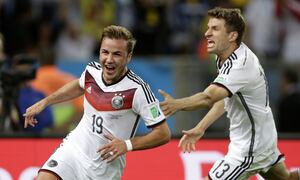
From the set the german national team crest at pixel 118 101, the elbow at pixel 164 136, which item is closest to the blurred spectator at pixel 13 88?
the german national team crest at pixel 118 101

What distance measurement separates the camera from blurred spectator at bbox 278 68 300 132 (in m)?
15.0

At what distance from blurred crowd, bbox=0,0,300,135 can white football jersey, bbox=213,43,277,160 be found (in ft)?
20.2

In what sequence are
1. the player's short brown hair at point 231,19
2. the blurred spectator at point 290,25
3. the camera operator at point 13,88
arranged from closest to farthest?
the player's short brown hair at point 231,19
the camera operator at point 13,88
the blurred spectator at point 290,25

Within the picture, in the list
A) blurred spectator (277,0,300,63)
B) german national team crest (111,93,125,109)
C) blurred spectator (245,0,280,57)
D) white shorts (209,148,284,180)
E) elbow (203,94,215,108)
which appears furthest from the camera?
blurred spectator (245,0,280,57)

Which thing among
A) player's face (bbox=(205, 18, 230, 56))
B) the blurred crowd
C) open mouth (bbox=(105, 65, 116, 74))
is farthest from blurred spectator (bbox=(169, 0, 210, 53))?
open mouth (bbox=(105, 65, 116, 74))

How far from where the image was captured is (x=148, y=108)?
968 centimetres

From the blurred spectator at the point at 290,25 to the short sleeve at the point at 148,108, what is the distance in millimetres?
6839

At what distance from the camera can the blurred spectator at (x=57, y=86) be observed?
14.6m

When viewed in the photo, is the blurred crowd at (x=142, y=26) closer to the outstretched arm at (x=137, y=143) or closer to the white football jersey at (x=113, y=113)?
the white football jersey at (x=113, y=113)

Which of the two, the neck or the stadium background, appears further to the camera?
the stadium background

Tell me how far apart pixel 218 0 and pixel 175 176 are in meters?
5.41

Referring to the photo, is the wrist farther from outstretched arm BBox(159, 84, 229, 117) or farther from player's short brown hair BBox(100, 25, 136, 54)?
player's short brown hair BBox(100, 25, 136, 54)

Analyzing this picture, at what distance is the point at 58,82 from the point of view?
1462 centimetres

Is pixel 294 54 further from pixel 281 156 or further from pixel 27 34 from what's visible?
pixel 281 156
